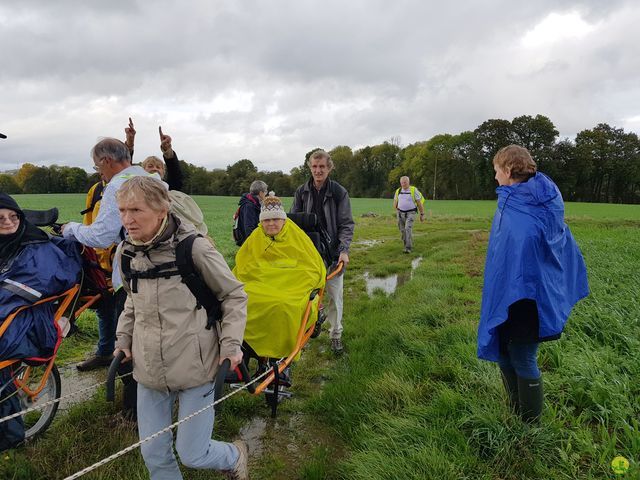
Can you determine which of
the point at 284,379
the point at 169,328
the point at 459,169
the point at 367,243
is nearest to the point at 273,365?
the point at 284,379

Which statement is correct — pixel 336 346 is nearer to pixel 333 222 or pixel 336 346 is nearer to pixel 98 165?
pixel 333 222

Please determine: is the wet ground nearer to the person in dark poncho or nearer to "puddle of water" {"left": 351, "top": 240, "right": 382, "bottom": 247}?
the person in dark poncho

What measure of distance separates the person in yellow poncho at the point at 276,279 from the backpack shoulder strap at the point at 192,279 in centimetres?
115

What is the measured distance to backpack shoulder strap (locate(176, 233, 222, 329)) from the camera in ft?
7.27

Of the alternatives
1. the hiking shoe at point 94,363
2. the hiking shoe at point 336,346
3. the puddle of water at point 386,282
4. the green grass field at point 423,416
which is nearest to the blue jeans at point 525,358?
the green grass field at point 423,416

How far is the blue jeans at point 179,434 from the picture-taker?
2.34 meters

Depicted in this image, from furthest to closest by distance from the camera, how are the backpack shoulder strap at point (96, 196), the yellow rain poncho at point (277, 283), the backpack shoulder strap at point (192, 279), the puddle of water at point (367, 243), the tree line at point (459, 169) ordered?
the tree line at point (459, 169)
the puddle of water at point (367, 243)
the backpack shoulder strap at point (96, 196)
the yellow rain poncho at point (277, 283)
the backpack shoulder strap at point (192, 279)

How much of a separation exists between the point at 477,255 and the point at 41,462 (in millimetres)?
10937

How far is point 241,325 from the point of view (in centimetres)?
234

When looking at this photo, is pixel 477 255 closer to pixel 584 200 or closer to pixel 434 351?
pixel 434 351

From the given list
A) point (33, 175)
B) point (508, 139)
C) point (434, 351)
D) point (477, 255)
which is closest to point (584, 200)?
point (508, 139)

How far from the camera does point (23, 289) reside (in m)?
2.97

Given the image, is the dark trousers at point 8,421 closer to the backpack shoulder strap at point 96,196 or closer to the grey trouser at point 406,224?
the backpack shoulder strap at point 96,196

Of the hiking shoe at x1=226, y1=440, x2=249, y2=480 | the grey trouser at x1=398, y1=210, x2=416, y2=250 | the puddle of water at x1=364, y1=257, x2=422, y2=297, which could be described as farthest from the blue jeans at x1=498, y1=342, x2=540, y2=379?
the grey trouser at x1=398, y1=210, x2=416, y2=250
